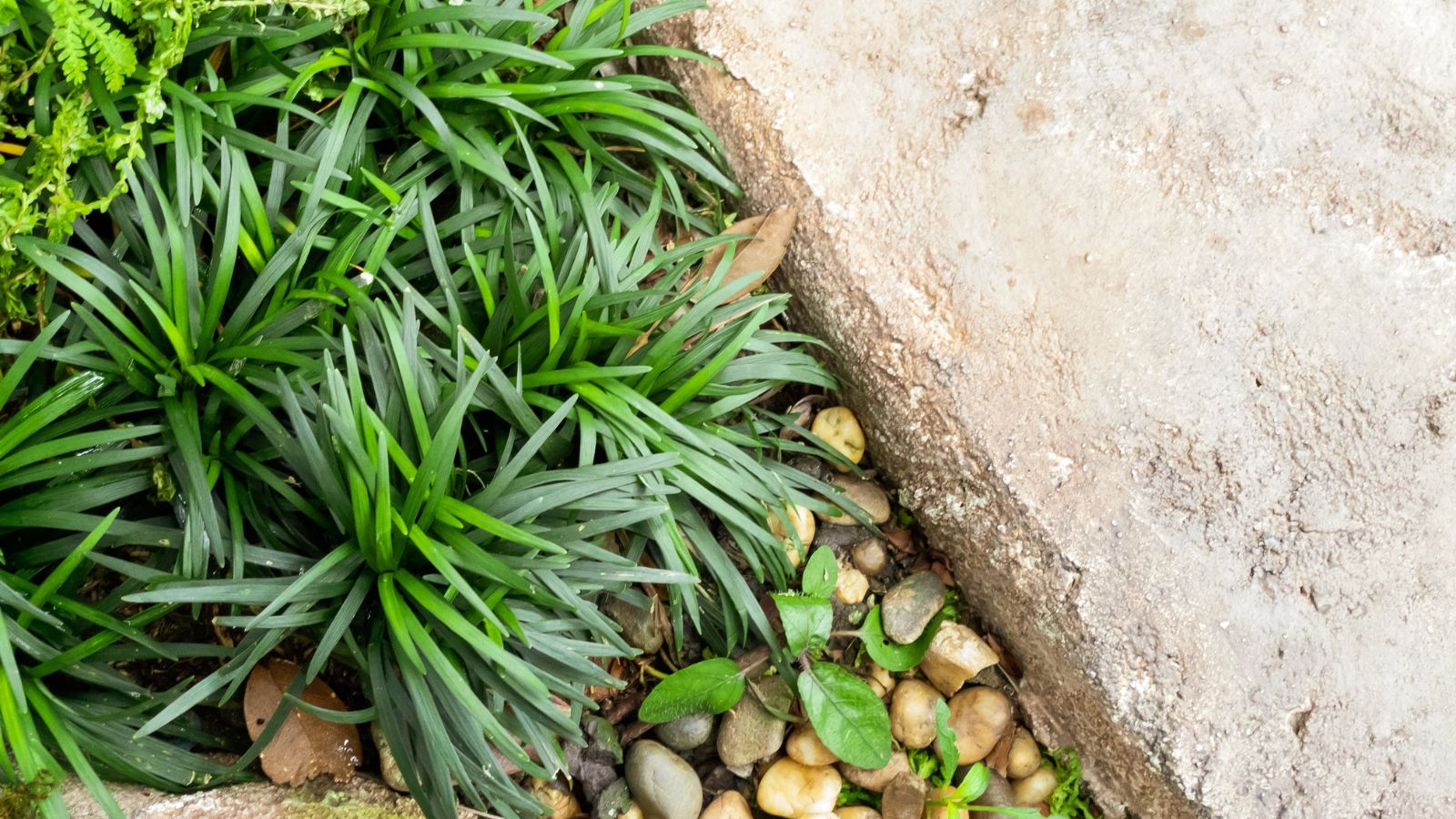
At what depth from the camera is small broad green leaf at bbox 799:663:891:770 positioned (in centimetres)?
221

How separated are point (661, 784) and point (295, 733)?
2.51ft

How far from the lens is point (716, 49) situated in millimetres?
2459

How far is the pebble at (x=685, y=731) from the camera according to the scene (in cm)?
234

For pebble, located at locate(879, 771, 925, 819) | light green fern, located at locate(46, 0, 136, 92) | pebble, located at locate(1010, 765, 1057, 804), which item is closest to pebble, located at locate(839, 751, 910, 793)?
pebble, located at locate(879, 771, 925, 819)

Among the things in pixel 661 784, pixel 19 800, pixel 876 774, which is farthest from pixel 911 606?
pixel 19 800

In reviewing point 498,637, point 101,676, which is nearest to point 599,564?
point 498,637

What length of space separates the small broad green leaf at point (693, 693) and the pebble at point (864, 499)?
47cm

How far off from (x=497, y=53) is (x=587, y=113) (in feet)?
1.05

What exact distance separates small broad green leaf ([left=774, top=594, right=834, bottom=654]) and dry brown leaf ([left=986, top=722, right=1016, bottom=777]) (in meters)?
0.51

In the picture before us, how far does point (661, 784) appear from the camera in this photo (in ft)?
7.41

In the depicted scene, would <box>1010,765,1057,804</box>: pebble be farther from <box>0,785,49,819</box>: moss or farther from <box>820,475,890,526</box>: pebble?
<box>0,785,49,819</box>: moss

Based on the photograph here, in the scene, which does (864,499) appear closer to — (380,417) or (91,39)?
(380,417)

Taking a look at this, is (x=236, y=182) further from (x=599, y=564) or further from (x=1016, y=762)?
(x=1016, y=762)

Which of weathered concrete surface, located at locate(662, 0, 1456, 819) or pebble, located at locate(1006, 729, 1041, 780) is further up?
weathered concrete surface, located at locate(662, 0, 1456, 819)
